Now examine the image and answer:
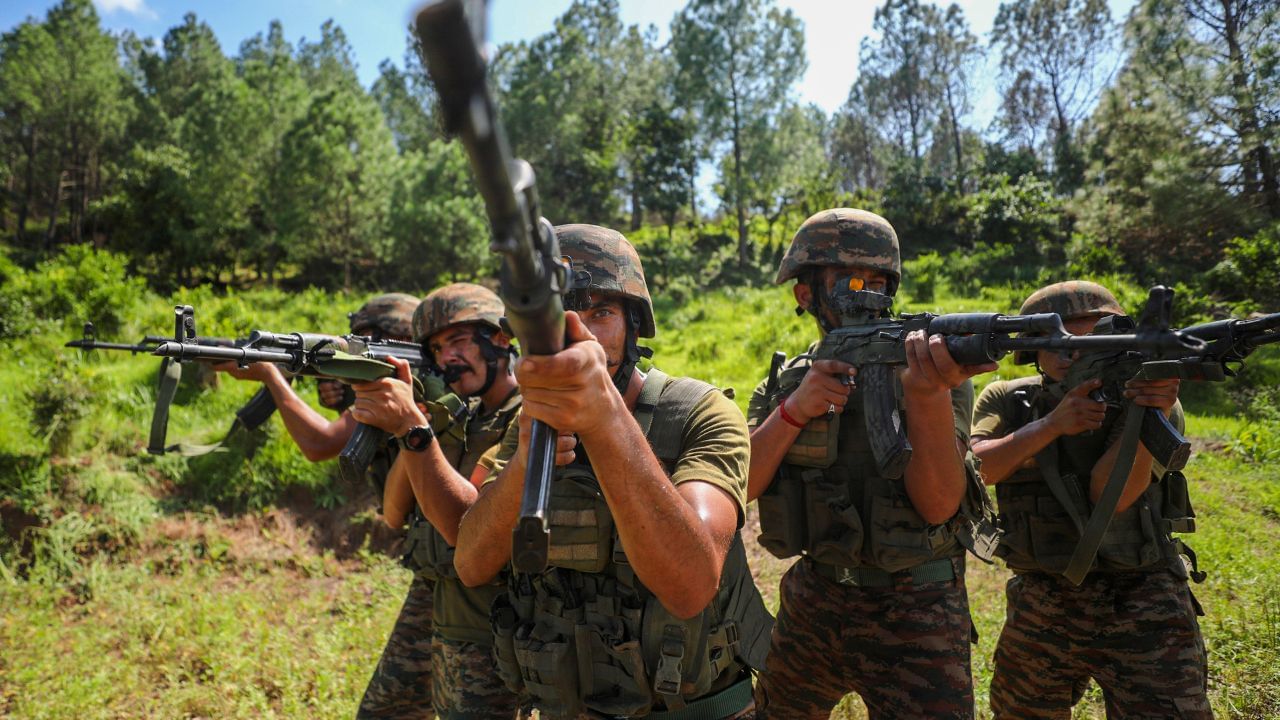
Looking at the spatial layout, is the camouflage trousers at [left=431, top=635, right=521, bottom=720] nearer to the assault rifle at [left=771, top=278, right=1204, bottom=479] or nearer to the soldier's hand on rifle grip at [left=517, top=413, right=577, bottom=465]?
the soldier's hand on rifle grip at [left=517, top=413, right=577, bottom=465]

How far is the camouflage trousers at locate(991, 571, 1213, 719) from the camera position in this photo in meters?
2.84

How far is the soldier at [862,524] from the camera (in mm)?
2629

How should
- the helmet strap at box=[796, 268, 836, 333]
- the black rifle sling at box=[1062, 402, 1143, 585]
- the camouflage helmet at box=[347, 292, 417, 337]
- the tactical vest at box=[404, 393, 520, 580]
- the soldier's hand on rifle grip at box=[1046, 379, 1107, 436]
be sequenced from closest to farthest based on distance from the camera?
the black rifle sling at box=[1062, 402, 1143, 585]
the soldier's hand on rifle grip at box=[1046, 379, 1107, 436]
the tactical vest at box=[404, 393, 520, 580]
the helmet strap at box=[796, 268, 836, 333]
the camouflage helmet at box=[347, 292, 417, 337]

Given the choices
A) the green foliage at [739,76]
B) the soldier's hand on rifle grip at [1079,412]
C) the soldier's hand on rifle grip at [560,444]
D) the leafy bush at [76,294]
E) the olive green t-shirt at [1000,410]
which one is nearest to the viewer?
the soldier's hand on rifle grip at [560,444]

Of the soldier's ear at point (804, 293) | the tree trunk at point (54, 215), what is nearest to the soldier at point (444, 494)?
the soldier's ear at point (804, 293)

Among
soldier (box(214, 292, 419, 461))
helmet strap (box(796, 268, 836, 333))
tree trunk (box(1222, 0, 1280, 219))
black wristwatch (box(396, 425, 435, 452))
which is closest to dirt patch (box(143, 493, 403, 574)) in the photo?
soldier (box(214, 292, 419, 461))

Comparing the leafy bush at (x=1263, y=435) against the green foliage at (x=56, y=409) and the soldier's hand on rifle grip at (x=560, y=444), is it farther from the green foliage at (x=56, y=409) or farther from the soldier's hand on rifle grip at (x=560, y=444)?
the green foliage at (x=56, y=409)

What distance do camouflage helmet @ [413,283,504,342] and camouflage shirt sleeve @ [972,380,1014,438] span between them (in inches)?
93.0

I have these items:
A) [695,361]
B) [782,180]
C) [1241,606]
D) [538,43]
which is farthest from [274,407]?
[538,43]

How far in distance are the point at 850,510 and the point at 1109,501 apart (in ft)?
3.42

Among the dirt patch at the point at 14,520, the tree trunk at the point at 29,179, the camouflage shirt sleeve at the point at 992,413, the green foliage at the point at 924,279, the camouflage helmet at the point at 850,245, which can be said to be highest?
the tree trunk at the point at 29,179

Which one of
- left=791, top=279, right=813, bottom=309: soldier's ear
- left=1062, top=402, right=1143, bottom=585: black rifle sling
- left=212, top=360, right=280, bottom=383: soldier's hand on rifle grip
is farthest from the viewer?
left=212, top=360, right=280, bottom=383: soldier's hand on rifle grip

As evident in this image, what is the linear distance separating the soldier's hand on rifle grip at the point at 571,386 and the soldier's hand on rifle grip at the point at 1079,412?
7.65 ft

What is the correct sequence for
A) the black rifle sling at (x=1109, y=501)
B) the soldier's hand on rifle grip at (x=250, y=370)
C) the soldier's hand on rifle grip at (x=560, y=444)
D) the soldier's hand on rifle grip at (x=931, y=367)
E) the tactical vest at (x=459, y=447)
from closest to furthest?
the soldier's hand on rifle grip at (x=560, y=444), the soldier's hand on rifle grip at (x=931, y=367), the black rifle sling at (x=1109, y=501), the tactical vest at (x=459, y=447), the soldier's hand on rifle grip at (x=250, y=370)
